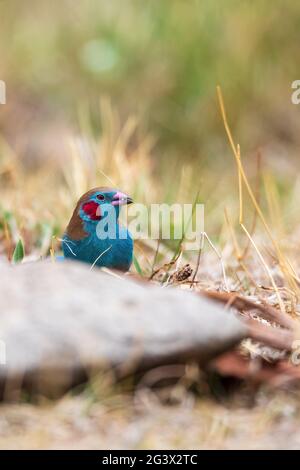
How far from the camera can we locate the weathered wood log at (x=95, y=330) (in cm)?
222

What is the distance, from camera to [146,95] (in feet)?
22.9

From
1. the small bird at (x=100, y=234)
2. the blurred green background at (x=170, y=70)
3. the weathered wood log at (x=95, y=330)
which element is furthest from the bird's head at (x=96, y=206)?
the blurred green background at (x=170, y=70)

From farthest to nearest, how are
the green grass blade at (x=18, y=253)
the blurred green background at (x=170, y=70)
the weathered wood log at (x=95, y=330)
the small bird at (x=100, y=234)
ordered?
the blurred green background at (x=170, y=70)
the green grass blade at (x=18, y=253)
the small bird at (x=100, y=234)
the weathered wood log at (x=95, y=330)

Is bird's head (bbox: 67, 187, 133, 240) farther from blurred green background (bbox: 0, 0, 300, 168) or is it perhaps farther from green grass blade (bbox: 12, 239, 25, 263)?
blurred green background (bbox: 0, 0, 300, 168)

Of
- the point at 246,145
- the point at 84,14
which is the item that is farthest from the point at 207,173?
the point at 84,14

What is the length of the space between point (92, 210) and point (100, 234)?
107 mm

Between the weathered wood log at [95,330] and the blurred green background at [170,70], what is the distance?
4.26 meters

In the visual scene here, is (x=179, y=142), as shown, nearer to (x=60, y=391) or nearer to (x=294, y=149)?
(x=294, y=149)

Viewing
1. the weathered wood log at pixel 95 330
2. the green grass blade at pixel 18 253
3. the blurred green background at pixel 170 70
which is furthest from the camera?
the blurred green background at pixel 170 70

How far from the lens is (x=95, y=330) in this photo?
2275mm

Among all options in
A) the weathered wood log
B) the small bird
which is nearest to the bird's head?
the small bird

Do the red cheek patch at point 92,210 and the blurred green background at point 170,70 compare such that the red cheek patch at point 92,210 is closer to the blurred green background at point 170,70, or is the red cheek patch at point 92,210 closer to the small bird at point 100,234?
the small bird at point 100,234

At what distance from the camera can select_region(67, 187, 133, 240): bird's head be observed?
10.6 feet

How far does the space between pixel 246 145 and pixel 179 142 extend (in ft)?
1.59
